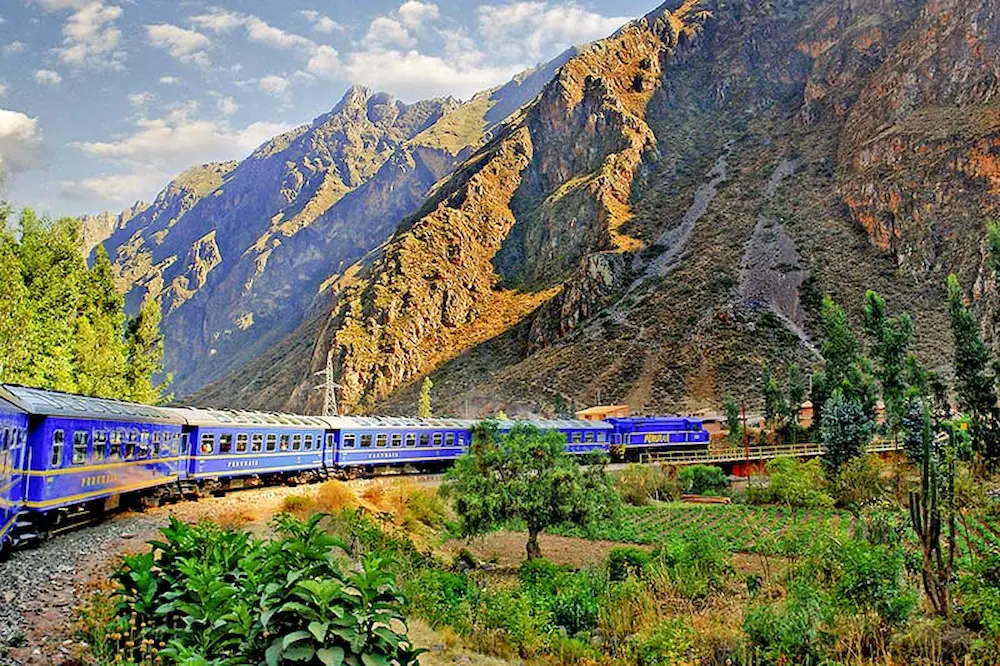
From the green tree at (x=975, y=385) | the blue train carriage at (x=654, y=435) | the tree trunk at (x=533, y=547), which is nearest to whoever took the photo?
the tree trunk at (x=533, y=547)

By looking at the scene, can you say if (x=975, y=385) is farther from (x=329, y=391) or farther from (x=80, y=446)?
(x=329, y=391)

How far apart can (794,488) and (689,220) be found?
73123mm

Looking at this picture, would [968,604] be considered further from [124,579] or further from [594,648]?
[124,579]

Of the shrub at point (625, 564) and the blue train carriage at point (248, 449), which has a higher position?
the blue train carriage at point (248, 449)

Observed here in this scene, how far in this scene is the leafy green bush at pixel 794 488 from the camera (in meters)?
30.2

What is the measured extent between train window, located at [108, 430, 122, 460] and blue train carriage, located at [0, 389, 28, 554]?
154 inches

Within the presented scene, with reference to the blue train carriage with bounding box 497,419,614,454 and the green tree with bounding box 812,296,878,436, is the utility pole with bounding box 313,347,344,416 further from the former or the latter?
the green tree with bounding box 812,296,878,436

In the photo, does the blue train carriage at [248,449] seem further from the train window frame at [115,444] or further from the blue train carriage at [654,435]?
the blue train carriage at [654,435]

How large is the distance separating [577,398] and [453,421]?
124 ft

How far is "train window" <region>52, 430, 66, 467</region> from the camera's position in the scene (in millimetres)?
13867

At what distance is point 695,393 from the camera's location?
2817 inches

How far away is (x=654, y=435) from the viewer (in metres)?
48.9

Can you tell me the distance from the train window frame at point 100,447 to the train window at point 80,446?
15.9 inches

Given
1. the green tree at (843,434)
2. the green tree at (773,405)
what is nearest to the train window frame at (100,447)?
the green tree at (843,434)
